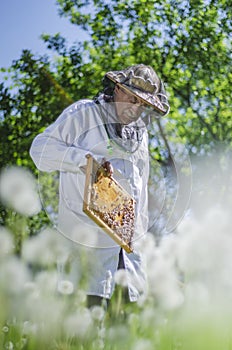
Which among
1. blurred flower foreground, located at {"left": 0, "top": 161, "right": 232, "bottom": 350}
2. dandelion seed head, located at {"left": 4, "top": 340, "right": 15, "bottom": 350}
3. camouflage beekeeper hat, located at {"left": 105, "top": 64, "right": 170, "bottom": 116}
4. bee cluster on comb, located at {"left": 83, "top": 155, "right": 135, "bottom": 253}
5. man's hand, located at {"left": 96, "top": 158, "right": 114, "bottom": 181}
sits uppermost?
camouflage beekeeper hat, located at {"left": 105, "top": 64, "right": 170, "bottom": 116}

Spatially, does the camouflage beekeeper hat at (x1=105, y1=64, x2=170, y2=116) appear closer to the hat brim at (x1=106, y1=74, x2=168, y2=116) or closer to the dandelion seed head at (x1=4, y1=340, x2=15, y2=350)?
the hat brim at (x1=106, y1=74, x2=168, y2=116)

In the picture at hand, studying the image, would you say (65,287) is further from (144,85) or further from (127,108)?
(144,85)

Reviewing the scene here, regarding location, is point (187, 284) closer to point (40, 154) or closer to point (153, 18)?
point (40, 154)

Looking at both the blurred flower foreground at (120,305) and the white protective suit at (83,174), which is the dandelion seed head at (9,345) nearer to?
the blurred flower foreground at (120,305)

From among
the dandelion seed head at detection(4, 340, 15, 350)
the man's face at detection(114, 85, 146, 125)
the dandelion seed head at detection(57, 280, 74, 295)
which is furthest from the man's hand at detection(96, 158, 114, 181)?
the dandelion seed head at detection(4, 340, 15, 350)

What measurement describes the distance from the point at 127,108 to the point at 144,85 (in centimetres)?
11

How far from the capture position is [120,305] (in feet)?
7.90

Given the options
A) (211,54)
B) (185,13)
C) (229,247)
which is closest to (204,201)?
(211,54)

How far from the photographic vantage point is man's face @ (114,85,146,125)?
7.61 feet

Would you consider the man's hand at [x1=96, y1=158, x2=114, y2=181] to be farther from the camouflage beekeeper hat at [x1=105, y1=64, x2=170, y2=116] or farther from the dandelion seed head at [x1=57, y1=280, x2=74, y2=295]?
the dandelion seed head at [x1=57, y1=280, x2=74, y2=295]

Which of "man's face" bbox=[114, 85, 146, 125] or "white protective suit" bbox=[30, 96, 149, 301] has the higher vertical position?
"man's face" bbox=[114, 85, 146, 125]

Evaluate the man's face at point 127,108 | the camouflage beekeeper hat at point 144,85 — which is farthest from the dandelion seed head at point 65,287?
the camouflage beekeeper hat at point 144,85

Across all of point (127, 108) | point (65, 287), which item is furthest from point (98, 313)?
point (127, 108)

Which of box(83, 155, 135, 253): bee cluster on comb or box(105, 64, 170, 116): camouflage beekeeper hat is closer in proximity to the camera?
box(83, 155, 135, 253): bee cluster on comb
